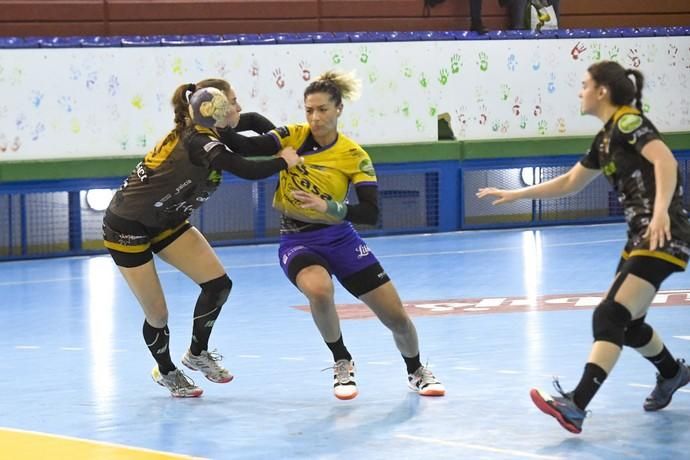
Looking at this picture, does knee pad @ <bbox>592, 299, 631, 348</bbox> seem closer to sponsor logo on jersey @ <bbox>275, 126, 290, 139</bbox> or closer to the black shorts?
sponsor logo on jersey @ <bbox>275, 126, 290, 139</bbox>

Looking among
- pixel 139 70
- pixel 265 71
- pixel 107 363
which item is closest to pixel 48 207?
pixel 139 70

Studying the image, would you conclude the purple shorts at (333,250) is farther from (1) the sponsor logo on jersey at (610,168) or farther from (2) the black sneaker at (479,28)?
(2) the black sneaker at (479,28)

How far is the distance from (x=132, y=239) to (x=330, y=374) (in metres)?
1.58

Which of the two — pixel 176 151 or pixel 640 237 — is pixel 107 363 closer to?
pixel 176 151

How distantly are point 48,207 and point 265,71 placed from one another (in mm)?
2978

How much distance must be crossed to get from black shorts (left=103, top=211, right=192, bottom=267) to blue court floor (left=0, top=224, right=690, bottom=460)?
0.81 m

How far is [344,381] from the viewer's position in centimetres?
783

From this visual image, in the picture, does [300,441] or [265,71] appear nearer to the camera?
[300,441]

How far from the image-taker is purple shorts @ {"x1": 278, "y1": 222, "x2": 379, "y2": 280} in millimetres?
7793

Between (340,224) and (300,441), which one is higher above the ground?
(340,224)

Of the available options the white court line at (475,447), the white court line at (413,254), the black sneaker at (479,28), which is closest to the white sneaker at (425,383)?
the white court line at (475,447)

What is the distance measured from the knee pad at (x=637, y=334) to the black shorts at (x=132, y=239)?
2598mm

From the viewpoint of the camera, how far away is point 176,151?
25.6 feet

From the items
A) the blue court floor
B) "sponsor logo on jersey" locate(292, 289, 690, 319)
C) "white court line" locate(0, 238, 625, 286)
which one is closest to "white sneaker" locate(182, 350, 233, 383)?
the blue court floor
